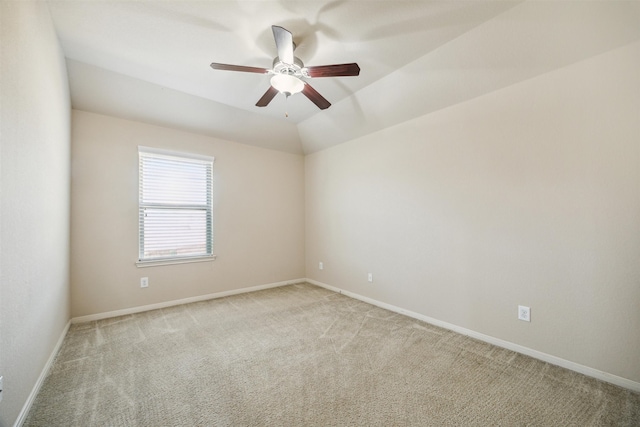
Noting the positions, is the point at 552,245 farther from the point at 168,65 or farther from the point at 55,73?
the point at 55,73

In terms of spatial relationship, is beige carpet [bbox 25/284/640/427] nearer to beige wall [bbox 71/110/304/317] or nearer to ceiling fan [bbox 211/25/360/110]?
beige wall [bbox 71/110/304/317]

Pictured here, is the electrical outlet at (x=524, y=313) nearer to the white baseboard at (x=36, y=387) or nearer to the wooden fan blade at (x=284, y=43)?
the wooden fan blade at (x=284, y=43)

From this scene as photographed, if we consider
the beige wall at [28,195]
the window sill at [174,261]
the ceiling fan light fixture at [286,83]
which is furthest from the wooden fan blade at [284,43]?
the window sill at [174,261]

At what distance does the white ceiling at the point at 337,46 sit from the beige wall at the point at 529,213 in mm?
225

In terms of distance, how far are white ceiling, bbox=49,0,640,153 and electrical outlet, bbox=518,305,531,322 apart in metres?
2.03

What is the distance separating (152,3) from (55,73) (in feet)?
3.56

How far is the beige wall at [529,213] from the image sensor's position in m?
1.86

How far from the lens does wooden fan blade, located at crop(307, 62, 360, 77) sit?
6.47 feet

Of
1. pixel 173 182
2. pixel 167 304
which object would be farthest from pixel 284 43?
pixel 167 304

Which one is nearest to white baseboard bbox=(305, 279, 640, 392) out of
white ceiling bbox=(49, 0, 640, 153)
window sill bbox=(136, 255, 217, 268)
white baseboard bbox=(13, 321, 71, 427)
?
white ceiling bbox=(49, 0, 640, 153)

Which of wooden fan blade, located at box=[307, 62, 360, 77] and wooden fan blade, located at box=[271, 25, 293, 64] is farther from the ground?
wooden fan blade, located at box=[271, 25, 293, 64]

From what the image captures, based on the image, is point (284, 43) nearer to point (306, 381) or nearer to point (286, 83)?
point (286, 83)

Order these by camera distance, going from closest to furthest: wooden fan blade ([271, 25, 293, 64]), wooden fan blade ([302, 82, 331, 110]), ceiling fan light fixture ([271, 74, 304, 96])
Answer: wooden fan blade ([271, 25, 293, 64]), ceiling fan light fixture ([271, 74, 304, 96]), wooden fan blade ([302, 82, 331, 110])

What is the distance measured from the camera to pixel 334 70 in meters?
2.03
